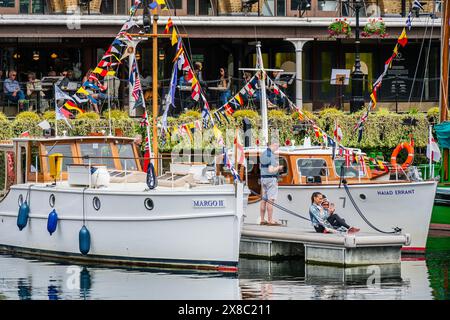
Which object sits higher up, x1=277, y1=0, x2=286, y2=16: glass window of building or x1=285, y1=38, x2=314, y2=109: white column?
x1=277, y1=0, x2=286, y2=16: glass window of building

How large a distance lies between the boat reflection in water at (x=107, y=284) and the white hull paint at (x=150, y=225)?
37 centimetres

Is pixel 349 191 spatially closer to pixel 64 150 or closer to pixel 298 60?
pixel 64 150

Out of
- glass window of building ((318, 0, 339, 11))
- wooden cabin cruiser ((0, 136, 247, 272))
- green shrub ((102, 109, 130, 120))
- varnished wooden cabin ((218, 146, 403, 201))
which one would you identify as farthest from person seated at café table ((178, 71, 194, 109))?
wooden cabin cruiser ((0, 136, 247, 272))

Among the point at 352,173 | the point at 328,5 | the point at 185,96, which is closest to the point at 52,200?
the point at 352,173

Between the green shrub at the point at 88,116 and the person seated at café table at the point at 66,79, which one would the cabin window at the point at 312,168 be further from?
the person seated at café table at the point at 66,79

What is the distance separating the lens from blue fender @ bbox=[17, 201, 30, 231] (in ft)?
104

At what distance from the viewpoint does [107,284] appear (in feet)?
91.4

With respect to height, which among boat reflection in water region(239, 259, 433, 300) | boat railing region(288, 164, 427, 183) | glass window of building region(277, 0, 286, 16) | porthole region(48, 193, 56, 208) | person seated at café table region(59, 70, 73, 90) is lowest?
boat reflection in water region(239, 259, 433, 300)

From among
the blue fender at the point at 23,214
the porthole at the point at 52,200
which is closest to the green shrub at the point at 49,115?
the blue fender at the point at 23,214

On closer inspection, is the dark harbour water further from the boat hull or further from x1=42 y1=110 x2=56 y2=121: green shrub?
x1=42 y1=110 x2=56 y2=121: green shrub

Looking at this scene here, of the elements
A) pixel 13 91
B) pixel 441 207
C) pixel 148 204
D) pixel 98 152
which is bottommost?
pixel 441 207

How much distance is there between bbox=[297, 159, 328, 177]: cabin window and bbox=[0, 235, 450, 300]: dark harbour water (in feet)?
10.7

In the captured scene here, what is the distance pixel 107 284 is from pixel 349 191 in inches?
281
